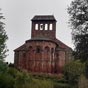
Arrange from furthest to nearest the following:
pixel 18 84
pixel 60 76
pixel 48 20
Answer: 1. pixel 48 20
2. pixel 60 76
3. pixel 18 84

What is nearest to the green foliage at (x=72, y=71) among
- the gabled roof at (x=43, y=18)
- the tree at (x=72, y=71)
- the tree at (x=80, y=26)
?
the tree at (x=72, y=71)

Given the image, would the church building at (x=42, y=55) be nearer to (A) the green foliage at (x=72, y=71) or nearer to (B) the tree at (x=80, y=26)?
(A) the green foliage at (x=72, y=71)

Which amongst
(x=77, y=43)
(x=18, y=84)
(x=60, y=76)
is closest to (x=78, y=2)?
(x=77, y=43)

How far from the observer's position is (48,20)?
10050 centimetres

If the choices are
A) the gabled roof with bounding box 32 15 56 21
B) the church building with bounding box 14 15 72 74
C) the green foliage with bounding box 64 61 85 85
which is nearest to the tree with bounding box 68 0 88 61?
the green foliage with bounding box 64 61 85 85

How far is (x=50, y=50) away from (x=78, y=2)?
53.7 meters

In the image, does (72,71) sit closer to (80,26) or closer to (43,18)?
(43,18)

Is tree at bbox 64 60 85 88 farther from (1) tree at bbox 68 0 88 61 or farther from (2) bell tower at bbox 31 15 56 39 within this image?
(1) tree at bbox 68 0 88 61

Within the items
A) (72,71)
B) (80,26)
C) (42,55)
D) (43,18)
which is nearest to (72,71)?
(72,71)

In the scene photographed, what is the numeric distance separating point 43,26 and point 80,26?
64.0 m

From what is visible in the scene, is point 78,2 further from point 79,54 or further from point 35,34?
point 35,34

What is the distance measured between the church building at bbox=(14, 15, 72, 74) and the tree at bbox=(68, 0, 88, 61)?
155 feet

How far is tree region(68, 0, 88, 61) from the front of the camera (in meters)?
36.1

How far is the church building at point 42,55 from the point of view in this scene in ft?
293
